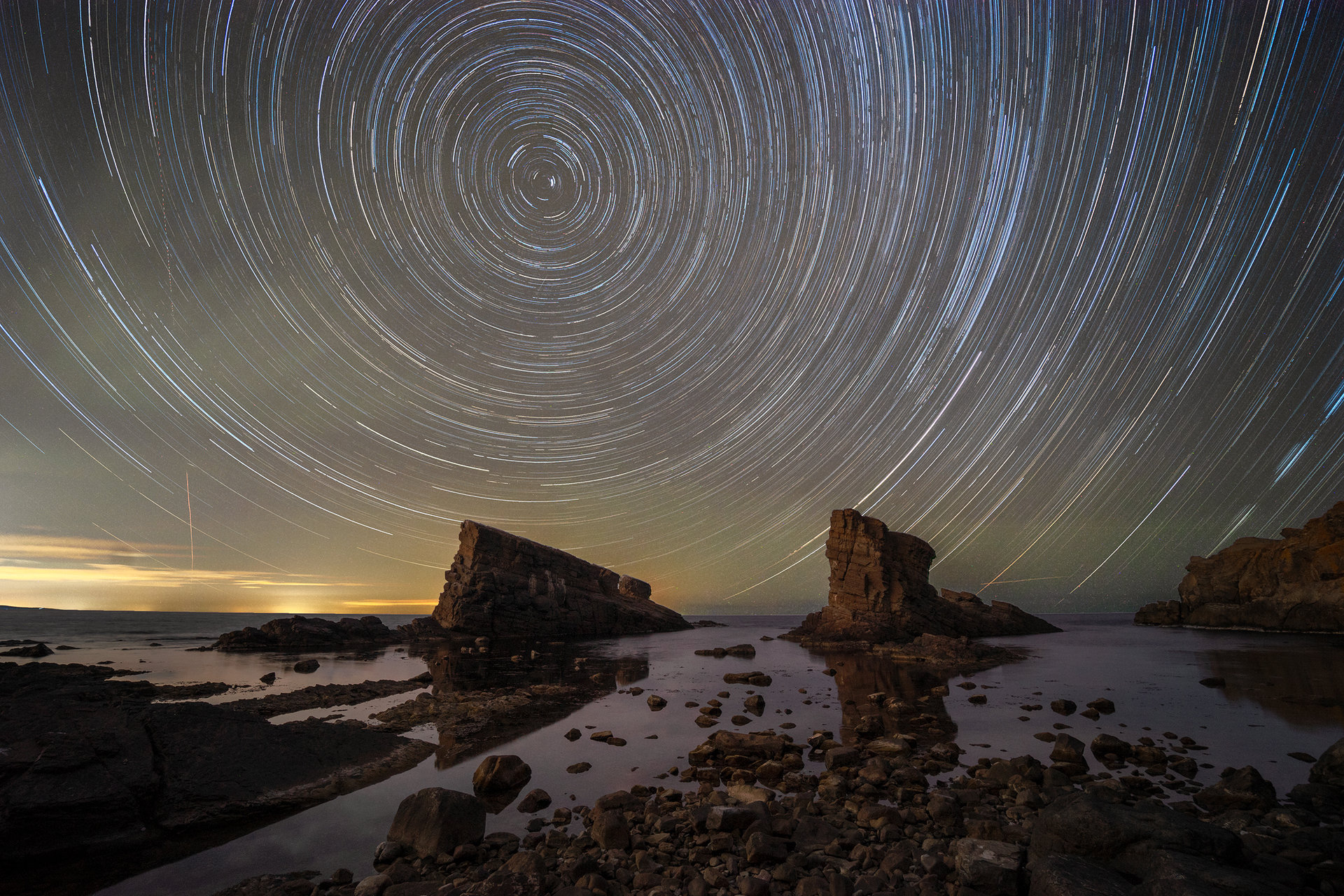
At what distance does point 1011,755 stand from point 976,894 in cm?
831

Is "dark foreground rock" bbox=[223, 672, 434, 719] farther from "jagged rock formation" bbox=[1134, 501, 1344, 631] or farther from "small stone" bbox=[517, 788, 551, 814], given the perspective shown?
"jagged rock formation" bbox=[1134, 501, 1344, 631]

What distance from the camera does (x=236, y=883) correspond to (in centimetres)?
688

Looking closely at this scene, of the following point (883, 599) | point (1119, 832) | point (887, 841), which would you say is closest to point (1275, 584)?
point (883, 599)

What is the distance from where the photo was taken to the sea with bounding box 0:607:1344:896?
8344 millimetres

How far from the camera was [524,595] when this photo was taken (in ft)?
246

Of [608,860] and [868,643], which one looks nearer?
[608,860]

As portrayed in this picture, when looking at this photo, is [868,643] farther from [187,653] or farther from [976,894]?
[187,653]

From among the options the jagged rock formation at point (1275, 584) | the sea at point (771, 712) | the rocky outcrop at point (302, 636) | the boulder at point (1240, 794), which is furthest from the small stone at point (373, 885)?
the jagged rock formation at point (1275, 584)

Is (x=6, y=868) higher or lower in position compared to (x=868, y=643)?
higher

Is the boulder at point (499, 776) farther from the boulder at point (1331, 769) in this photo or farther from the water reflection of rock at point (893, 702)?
the boulder at point (1331, 769)

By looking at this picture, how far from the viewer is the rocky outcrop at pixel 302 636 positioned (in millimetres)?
47125

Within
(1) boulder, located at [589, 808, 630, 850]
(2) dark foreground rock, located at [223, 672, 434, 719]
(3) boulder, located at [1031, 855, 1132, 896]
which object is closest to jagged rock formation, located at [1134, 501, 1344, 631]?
(3) boulder, located at [1031, 855, 1132, 896]

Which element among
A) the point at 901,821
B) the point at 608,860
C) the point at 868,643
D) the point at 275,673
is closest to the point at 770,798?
the point at 901,821

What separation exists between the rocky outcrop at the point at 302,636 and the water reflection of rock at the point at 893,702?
45.5 m
